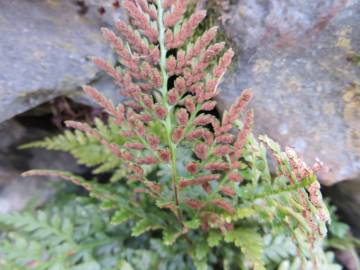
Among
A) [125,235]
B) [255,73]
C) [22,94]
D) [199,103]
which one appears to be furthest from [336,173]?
[22,94]

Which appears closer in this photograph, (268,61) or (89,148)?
(268,61)

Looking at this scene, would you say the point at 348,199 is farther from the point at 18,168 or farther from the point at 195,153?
the point at 18,168

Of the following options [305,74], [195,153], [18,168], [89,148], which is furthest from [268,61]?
[18,168]

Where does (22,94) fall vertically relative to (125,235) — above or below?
above

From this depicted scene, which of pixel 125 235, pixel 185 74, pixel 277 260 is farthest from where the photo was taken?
pixel 125 235

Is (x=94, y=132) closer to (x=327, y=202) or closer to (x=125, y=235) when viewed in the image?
(x=125, y=235)

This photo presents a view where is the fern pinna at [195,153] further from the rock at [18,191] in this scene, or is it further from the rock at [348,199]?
the rock at [18,191]

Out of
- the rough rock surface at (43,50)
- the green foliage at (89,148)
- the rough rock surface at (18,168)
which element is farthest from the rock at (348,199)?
the rough rock surface at (18,168)
